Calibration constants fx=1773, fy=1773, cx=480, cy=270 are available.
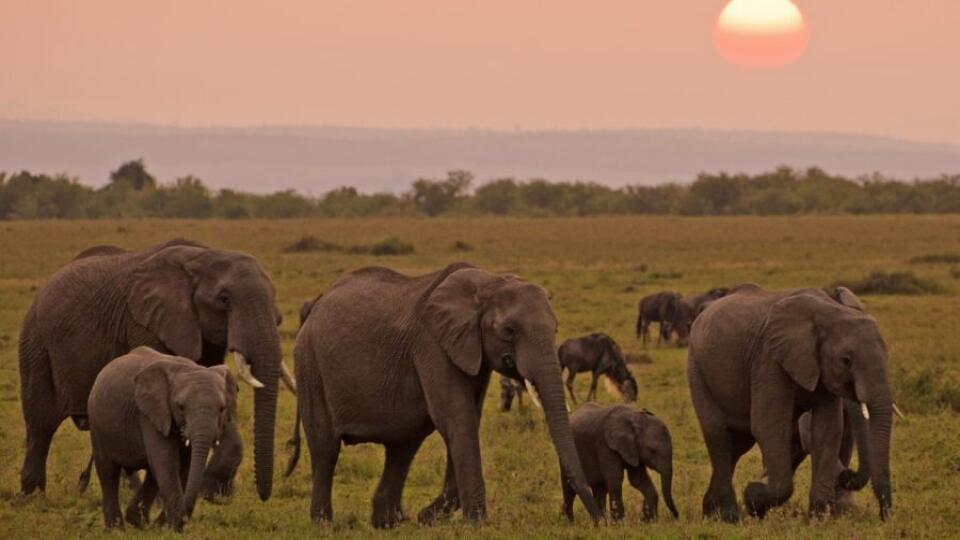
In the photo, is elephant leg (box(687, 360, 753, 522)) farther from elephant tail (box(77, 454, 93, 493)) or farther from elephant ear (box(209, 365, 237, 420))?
elephant tail (box(77, 454, 93, 493))

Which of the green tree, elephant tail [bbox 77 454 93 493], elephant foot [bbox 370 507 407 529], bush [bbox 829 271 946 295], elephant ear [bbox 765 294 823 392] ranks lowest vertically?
the green tree

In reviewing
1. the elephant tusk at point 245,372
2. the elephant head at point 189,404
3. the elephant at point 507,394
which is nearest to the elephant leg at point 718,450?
the elephant tusk at point 245,372

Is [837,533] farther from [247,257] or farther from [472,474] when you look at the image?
[247,257]

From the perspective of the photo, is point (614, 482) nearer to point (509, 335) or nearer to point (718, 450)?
point (718, 450)

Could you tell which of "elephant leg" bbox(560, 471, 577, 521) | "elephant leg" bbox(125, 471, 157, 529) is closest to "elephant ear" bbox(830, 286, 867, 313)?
"elephant leg" bbox(560, 471, 577, 521)

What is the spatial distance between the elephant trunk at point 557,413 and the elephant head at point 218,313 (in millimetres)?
2244

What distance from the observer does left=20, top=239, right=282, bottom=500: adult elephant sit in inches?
527

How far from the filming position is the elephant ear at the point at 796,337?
12492mm

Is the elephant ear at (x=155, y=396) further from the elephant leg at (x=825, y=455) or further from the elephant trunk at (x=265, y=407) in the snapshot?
the elephant leg at (x=825, y=455)

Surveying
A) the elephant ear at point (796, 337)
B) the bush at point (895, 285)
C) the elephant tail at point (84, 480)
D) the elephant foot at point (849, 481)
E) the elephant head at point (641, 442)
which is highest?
the elephant ear at point (796, 337)

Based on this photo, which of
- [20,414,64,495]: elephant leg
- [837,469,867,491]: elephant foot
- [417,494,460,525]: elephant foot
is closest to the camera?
[837,469,867,491]: elephant foot

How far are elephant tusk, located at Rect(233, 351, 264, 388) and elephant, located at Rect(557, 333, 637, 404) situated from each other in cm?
913

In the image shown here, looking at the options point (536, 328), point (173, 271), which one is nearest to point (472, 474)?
point (536, 328)

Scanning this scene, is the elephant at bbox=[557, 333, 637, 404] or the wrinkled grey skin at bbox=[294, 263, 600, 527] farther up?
the wrinkled grey skin at bbox=[294, 263, 600, 527]
